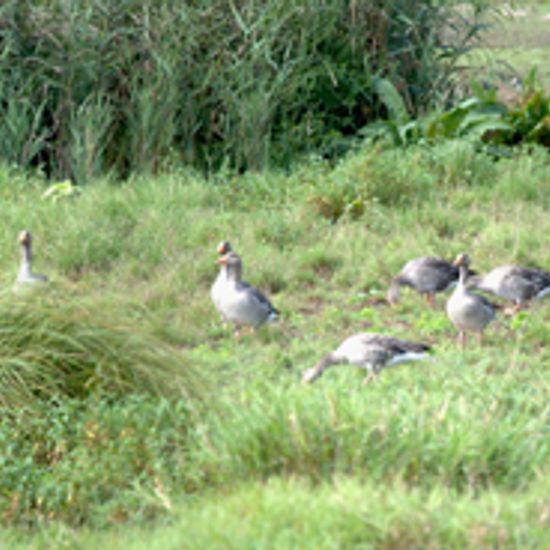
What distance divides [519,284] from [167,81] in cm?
460

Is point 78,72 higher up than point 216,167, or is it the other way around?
point 78,72

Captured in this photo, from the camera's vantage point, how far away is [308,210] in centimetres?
1041

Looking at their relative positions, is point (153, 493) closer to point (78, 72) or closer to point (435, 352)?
point (435, 352)

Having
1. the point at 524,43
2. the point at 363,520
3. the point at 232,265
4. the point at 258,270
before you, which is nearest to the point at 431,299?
the point at 258,270

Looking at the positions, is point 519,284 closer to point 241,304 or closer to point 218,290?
point 241,304

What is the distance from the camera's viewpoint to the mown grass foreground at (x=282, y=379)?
4594mm

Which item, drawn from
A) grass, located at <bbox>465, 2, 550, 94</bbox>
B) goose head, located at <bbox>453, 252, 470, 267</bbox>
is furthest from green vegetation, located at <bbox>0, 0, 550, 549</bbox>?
grass, located at <bbox>465, 2, 550, 94</bbox>

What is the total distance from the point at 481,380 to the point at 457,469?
1.58 m

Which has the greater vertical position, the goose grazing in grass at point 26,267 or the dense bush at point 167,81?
the dense bush at point 167,81

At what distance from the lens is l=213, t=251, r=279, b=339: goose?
809 centimetres

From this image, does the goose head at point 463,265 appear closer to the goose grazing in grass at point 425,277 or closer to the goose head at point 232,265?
the goose grazing in grass at point 425,277

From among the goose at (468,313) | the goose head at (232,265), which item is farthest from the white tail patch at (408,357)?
the goose head at (232,265)

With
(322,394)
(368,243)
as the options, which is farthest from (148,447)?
(368,243)

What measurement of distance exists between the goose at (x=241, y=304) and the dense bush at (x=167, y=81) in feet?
10.5
